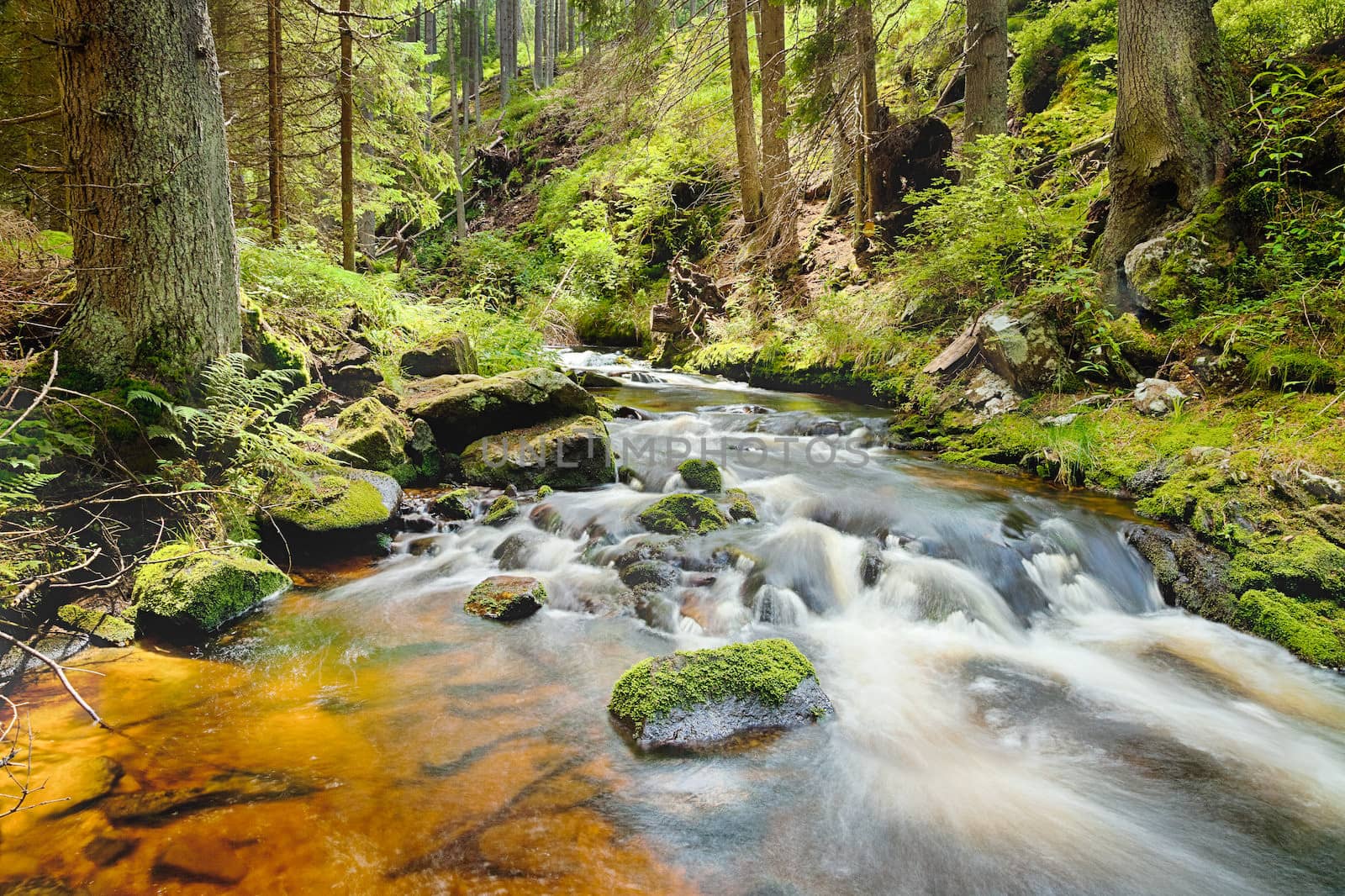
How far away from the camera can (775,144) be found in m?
13.8

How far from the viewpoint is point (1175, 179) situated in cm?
686

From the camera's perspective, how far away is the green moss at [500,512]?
6578 mm

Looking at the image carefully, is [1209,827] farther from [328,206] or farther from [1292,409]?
[328,206]

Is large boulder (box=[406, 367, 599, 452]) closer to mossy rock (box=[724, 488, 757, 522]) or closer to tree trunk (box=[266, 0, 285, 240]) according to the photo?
mossy rock (box=[724, 488, 757, 522])

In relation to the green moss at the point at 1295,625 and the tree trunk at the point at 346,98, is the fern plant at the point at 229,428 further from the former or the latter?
the green moss at the point at 1295,625

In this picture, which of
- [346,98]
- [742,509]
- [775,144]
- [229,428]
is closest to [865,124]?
[775,144]

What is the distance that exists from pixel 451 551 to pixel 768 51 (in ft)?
40.8

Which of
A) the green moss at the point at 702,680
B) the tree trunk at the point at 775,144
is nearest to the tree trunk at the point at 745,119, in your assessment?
the tree trunk at the point at 775,144

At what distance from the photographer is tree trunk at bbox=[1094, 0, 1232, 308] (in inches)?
265

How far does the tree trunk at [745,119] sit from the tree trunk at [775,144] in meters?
0.25

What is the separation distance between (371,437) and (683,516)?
3.36 metres

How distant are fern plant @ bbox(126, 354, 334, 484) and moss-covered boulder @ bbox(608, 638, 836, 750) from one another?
3384 mm

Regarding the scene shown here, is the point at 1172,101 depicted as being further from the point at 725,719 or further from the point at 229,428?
the point at 229,428

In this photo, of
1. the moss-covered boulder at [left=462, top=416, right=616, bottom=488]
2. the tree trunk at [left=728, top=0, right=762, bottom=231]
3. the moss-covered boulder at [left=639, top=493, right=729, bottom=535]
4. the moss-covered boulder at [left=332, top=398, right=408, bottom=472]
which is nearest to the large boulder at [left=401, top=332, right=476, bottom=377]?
the moss-covered boulder at [left=332, top=398, right=408, bottom=472]
